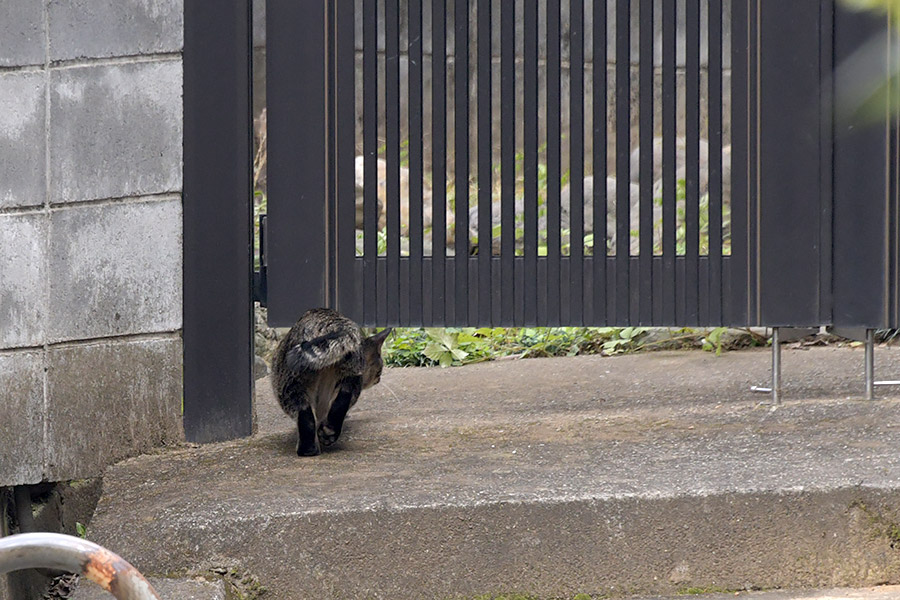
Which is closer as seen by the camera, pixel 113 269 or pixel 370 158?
pixel 113 269

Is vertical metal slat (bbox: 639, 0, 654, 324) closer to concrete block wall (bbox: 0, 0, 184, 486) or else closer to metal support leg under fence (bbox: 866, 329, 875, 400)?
metal support leg under fence (bbox: 866, 329, 875, 400)

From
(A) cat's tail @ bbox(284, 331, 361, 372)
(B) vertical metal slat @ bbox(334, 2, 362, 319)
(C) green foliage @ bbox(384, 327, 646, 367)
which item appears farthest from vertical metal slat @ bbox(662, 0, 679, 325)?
(C) green foliage @ bbox(384, 327, 646, 367)

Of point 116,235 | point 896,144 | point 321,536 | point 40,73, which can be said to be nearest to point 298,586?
point 321,536

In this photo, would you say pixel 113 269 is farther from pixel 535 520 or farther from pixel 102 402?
pixel 535 520

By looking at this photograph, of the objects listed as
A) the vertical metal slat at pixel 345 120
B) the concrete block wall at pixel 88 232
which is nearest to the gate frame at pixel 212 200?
the concrete block wall at pixel 88 232

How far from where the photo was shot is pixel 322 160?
163 inches

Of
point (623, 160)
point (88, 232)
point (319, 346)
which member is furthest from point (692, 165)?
point (88, 232)

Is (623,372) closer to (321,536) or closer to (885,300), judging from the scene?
(885,300)

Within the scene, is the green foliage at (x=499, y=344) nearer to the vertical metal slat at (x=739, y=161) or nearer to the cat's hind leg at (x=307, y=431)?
the vertical metal slat at (x=739, y=161)

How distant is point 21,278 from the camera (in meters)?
3.86

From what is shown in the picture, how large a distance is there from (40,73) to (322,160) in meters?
1.07

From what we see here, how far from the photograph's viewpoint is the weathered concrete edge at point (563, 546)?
300 centimetres

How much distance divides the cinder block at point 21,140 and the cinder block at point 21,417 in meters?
0.58

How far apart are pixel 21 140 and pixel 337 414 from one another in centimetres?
153
